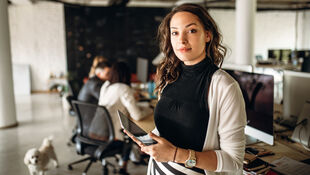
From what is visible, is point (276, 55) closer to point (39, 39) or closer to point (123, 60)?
point (123, 60)

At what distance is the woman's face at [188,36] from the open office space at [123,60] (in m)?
0.84

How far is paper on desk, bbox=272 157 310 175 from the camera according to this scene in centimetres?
151

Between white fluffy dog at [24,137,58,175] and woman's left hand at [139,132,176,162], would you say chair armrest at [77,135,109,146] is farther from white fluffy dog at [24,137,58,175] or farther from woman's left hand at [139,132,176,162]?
woman's left hand at [139,132,176,162]

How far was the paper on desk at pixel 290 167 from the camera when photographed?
1510mm

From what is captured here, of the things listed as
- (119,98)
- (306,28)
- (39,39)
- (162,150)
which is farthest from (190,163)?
(306,28)

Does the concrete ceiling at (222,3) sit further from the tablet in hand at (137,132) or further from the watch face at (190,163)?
the watch face at (190,163)

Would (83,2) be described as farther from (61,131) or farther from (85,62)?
(61,131)

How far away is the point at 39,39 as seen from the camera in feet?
30.2

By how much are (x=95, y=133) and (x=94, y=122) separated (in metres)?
0.13

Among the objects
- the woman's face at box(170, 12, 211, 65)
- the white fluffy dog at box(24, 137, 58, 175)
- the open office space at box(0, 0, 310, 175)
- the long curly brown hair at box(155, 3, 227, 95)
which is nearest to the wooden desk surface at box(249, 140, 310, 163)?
the open office space at box(0, 0, 310, 175)

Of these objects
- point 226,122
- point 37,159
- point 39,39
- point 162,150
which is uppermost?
point 39,39

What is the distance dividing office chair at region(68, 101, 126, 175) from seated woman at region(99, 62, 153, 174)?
16 centimetres

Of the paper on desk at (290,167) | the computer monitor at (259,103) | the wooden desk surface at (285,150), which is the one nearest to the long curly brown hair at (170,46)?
the computer monitor at (259,103)

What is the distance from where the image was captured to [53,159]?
3492mm
